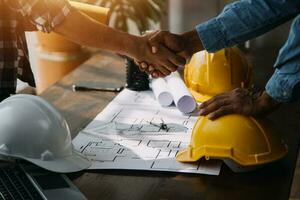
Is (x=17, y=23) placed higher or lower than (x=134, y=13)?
higher

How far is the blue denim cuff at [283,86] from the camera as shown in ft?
4.53

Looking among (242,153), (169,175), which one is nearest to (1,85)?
(169,175)

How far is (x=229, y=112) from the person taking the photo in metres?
1.46

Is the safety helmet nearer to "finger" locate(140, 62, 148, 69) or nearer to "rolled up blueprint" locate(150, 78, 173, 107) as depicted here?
"rolled up blueprint" locate(150, 78, 173, 107)

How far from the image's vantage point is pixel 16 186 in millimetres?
1235

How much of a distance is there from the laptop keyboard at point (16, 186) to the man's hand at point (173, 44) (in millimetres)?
704

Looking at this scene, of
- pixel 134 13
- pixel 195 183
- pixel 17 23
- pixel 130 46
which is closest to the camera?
pixel 195 183

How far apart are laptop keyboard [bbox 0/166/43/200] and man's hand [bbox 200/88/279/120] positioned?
1.52ft

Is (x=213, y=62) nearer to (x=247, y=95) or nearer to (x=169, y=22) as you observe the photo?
(x=247, y=95)

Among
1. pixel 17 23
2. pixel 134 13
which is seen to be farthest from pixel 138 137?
pixel 134 13

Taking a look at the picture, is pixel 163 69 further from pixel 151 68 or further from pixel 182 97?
pixel 182 97

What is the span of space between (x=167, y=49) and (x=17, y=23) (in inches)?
18.3

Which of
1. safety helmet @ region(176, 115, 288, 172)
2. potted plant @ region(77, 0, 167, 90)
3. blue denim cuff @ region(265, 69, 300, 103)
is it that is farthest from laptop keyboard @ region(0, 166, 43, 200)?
potted plant @ region(77, 0, 167, 90)

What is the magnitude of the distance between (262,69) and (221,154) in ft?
2.70
